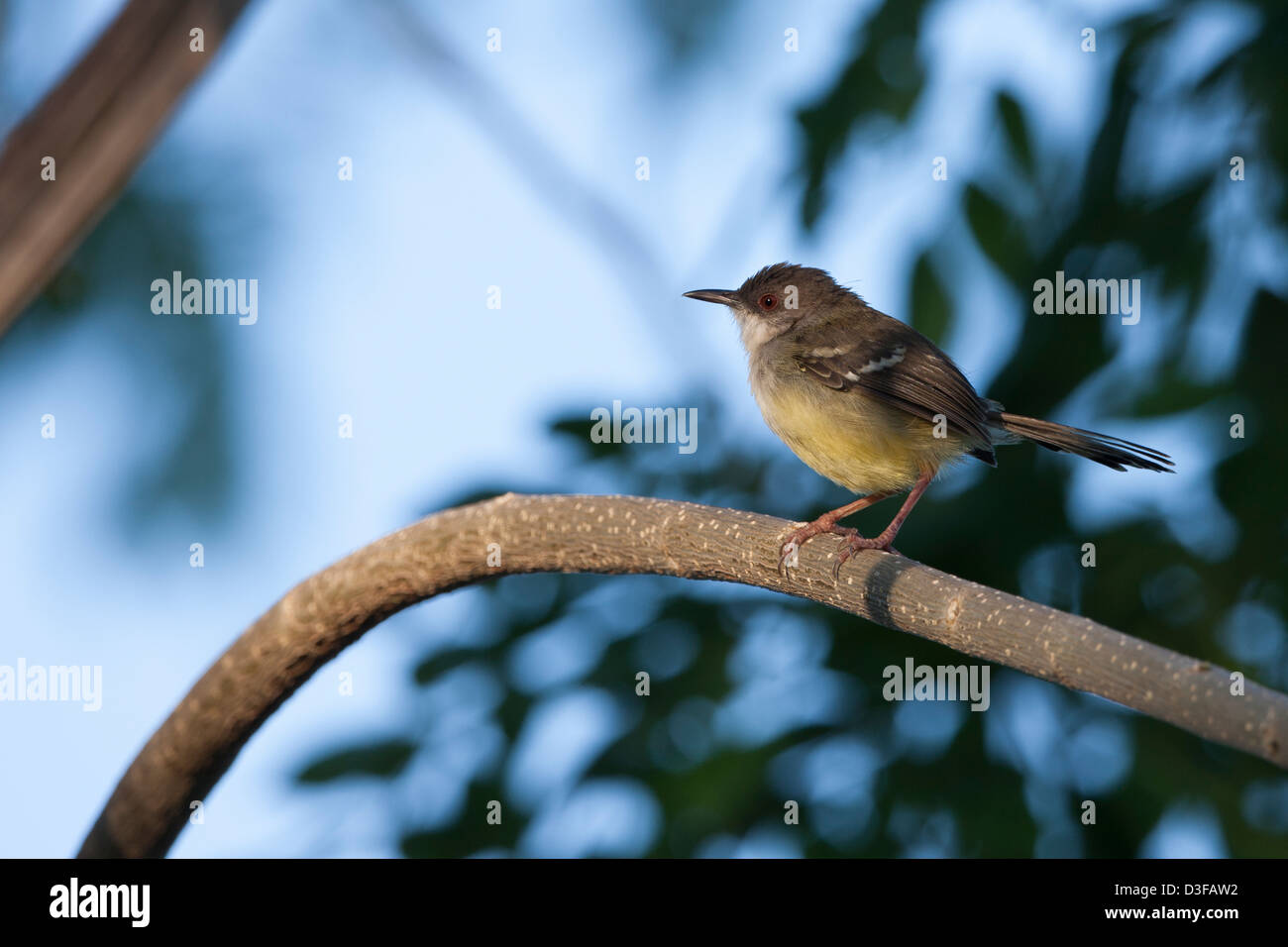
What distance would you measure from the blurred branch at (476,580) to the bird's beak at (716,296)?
2.13 meters

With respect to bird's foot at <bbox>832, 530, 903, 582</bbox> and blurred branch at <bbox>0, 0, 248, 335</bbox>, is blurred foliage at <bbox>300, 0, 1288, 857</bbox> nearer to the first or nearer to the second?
bird's foot at <bbox>832, 530, 903, 582</bbox>

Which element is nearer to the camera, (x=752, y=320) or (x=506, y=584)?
(x=506, y=584)

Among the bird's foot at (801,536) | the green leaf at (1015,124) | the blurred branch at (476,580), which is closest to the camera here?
the blurred branch at (476,580)

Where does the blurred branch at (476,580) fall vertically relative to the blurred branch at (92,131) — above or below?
below

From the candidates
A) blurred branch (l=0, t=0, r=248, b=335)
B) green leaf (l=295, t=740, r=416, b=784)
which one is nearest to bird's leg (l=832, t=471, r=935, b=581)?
green leaf (l=295, t=740, r=416, b=784)

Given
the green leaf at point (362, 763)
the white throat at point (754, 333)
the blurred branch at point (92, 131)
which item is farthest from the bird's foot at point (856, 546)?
the blurred branch at point (92, 131)

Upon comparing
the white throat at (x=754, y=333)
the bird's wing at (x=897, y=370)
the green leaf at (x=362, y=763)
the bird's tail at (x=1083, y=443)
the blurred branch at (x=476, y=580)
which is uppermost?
the white throat at (x=754, y=333)

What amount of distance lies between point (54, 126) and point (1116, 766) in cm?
436

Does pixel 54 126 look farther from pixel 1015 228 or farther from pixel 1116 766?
pixel 1116 766

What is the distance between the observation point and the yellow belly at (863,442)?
15.5 feet

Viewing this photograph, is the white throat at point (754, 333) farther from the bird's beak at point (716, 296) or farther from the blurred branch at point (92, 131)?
the blurred branch at point (92, 131)

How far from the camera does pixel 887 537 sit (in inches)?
162
